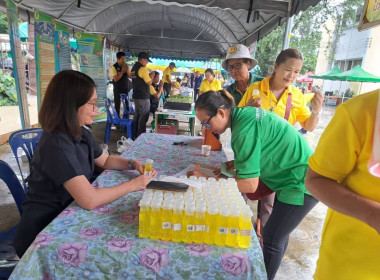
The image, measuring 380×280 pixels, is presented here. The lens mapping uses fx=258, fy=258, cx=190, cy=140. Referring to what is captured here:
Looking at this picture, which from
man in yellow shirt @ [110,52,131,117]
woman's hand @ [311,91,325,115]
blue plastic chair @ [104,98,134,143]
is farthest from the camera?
man in yellow shirt @ [110,52,131,117]

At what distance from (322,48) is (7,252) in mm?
24854

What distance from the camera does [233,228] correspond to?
1.02 metres

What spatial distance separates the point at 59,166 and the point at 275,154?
1.17m

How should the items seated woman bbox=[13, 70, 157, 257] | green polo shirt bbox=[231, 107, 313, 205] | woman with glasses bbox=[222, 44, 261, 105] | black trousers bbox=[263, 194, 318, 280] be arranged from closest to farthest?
1. seated woman bbox=[13, 70, 157, 257]
2. green polo shirt bbox=[231, 107, 313, 205]
3. black trousers bbox=[263, 194, 318, 280]
4. woman with glasses bbox=[222, 44, 261, 105]

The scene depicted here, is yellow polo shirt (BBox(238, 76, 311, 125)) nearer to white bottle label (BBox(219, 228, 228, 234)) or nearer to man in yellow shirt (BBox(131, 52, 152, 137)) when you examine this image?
white bottle label (BBox(219, 228, 228, 234))

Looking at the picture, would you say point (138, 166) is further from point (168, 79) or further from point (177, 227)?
point (168, 79)

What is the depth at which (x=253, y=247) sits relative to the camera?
1052mm

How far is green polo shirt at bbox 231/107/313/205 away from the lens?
1438mm

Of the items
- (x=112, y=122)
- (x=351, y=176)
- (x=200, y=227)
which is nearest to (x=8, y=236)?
(x=200, y=227)

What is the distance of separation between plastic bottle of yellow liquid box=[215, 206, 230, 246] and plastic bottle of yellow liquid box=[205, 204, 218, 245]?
0.04ft

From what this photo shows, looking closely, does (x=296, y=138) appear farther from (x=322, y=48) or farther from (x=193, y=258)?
(x=322, y=48)

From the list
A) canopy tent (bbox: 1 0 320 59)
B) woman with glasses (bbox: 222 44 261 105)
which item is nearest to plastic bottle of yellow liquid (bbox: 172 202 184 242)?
woman with glasses (bbox: 222 44 261 105)

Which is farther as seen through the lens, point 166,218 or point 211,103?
point 211,103

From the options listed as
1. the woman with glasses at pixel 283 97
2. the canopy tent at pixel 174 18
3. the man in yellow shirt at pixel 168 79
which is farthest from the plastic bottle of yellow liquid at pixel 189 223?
the man in yellow shirt at pixel 168 79
